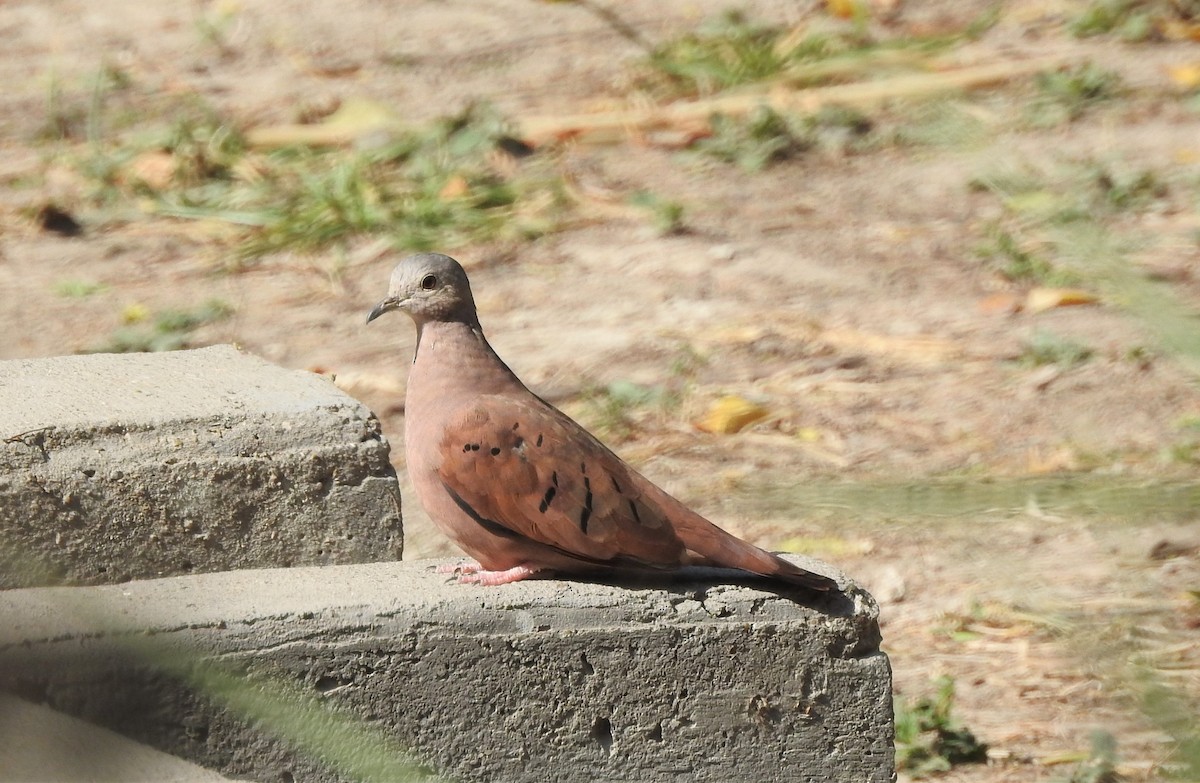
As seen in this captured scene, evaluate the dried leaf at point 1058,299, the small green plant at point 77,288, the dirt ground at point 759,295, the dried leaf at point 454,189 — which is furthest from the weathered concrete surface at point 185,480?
the dried leaf at point 454,189

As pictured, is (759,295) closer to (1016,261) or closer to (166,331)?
(1016,261)

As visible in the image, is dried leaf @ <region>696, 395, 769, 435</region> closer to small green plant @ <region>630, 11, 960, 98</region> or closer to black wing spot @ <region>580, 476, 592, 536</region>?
black wing spot @ <region>580, 476, 592, 536</region>

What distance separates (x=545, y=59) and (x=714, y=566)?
245 inches

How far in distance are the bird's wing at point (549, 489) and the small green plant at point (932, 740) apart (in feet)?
3.35

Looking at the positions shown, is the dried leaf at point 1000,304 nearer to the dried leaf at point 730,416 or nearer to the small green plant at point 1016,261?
the small green plant at point 1016,261

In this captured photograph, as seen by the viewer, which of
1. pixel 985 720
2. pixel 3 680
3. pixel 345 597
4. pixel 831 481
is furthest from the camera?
pixel 985 720

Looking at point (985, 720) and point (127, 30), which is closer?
point (985, 720)

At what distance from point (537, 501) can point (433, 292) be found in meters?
0.62

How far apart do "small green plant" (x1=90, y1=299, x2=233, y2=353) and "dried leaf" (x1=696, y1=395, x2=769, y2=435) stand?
209 centimetres

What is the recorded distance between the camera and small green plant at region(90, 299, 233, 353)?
6.34 metres

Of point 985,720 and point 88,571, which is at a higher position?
point 88,571

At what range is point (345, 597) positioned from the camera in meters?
3.10

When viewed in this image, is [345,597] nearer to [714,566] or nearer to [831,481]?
[714,566]

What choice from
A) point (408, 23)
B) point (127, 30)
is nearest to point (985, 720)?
point (408, 23)
